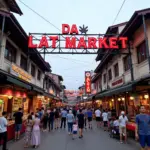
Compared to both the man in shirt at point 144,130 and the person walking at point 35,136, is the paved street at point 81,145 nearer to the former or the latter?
the person walking at point 35,136

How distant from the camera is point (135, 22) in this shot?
452 inches

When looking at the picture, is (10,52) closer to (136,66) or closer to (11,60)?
(11,60)

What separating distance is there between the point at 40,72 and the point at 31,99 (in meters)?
5.80

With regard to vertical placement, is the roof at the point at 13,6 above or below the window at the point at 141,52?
above

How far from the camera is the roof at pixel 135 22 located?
34.0 feet

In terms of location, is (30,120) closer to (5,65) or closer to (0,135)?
(0,135)

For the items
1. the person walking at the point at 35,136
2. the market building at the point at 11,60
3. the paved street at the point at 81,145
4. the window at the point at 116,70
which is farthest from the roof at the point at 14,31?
the window at the point at 116,70

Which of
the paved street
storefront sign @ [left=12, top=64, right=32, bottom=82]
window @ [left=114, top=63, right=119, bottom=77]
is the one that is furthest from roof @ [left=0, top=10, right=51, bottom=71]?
window @ [left=114, top=63, right=119, bottom=77]

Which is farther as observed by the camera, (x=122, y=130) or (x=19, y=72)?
(x=19, y=72)

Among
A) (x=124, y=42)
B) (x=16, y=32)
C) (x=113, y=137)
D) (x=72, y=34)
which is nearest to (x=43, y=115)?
(x=113, y=137)

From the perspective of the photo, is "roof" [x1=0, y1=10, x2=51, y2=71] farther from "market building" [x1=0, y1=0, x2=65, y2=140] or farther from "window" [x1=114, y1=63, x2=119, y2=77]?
"window" [x1=114, y1=63, x2=119, y2=77]

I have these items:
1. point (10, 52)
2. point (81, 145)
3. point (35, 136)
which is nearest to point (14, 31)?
point (10, 52)

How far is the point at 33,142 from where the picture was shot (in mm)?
8164

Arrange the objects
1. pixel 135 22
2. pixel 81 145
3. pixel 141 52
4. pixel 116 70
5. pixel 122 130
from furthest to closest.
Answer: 1. pixel 116 70
2. pixel 141 52
3. pixel 135 22
4. pixel 122 130
5. pixel 81 145
